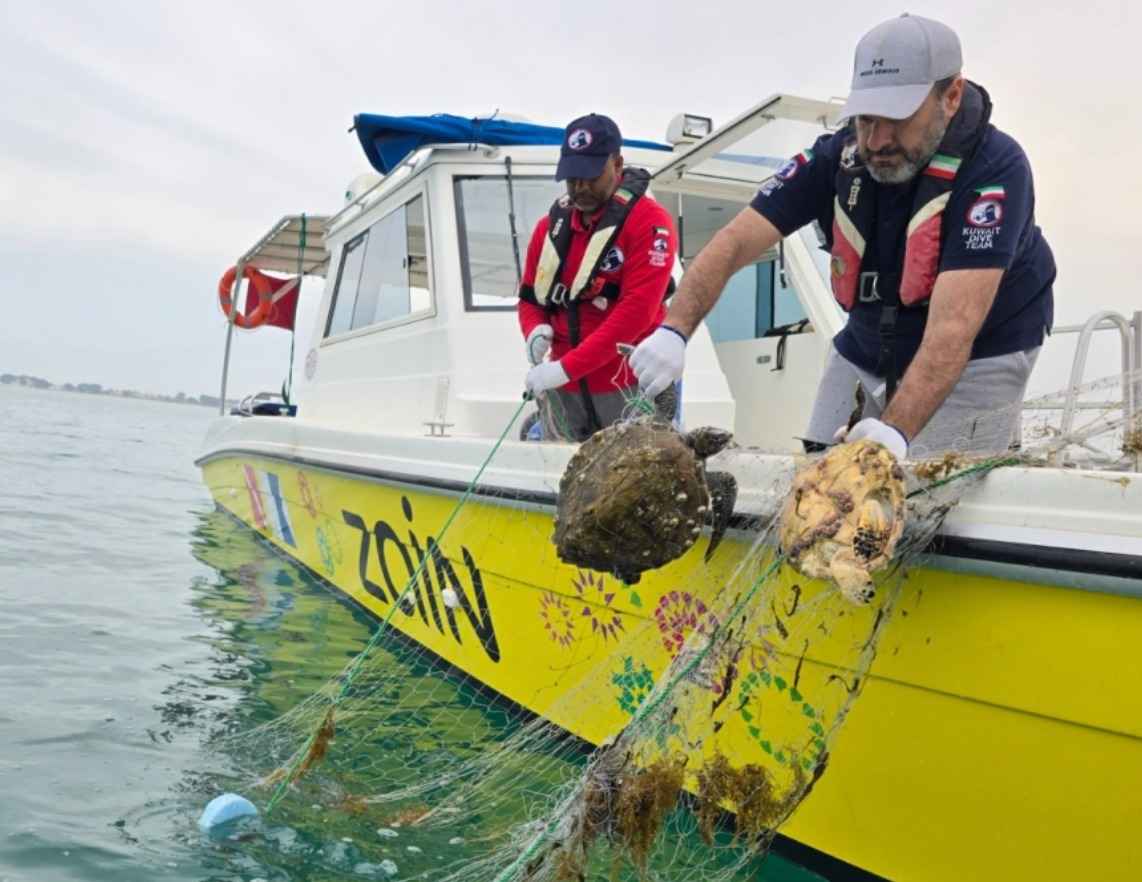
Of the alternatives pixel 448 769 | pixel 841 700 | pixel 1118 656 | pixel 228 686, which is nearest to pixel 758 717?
pixel 841 700

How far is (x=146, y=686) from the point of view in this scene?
4379mm

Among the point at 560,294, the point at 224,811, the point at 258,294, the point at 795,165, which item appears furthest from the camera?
the point at 258,294

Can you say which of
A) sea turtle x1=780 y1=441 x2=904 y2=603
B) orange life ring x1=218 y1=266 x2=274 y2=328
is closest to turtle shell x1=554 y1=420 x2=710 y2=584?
sea turtle x1=780 y1=441 x2=904 y2=603

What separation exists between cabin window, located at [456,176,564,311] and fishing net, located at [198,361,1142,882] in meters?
1.27

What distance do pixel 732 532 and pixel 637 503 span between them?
497 millimetres

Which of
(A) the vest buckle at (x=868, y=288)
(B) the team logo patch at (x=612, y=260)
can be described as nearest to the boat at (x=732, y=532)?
(A) the vest buckle at (x=868, y=288)

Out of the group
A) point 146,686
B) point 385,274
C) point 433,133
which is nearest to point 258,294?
point 385,274

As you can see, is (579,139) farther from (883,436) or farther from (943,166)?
(883,436)

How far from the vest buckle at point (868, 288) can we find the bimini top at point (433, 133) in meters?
2.80

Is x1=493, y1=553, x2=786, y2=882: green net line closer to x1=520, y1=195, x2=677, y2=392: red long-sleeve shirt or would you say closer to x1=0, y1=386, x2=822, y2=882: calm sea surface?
x1=0, y1=386, x2=822, y2=882: calm sea surface

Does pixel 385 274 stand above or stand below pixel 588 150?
below

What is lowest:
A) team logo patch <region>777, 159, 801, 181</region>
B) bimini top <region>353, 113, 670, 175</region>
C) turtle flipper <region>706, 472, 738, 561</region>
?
turtle flipper <region>706, 472, 738, 561</region>

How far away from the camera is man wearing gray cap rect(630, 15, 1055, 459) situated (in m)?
2.45

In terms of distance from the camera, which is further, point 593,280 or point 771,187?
point 593,280
